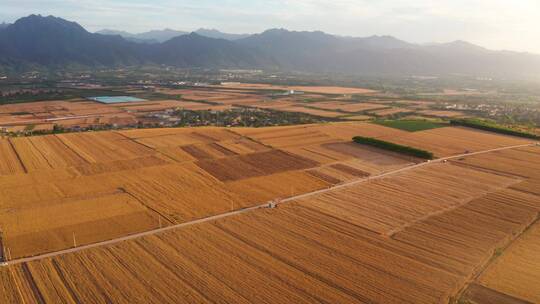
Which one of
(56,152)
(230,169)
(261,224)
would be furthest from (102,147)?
(261,224)

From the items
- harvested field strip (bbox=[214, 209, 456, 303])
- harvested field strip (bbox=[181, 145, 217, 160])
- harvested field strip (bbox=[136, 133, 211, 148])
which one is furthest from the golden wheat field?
harvested field strip (bbox=[136, 133, 211, 148])

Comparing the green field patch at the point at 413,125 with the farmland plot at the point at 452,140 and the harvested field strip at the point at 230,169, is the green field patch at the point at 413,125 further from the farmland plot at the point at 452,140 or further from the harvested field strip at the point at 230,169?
the harvested field strip at the point at 230,169

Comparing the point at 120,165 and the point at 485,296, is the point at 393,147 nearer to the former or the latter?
the point at 485,296

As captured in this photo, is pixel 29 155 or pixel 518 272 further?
pixel 29 155

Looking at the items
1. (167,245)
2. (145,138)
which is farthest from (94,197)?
(145,138)

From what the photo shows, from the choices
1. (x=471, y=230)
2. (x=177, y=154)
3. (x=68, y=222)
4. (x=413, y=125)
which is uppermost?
(x=413, y=125)

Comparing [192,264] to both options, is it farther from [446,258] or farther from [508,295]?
[508,295]

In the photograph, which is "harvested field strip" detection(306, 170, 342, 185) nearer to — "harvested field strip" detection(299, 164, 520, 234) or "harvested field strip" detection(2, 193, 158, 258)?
"harvested field strip" detection(299, 164, 520, 234)
